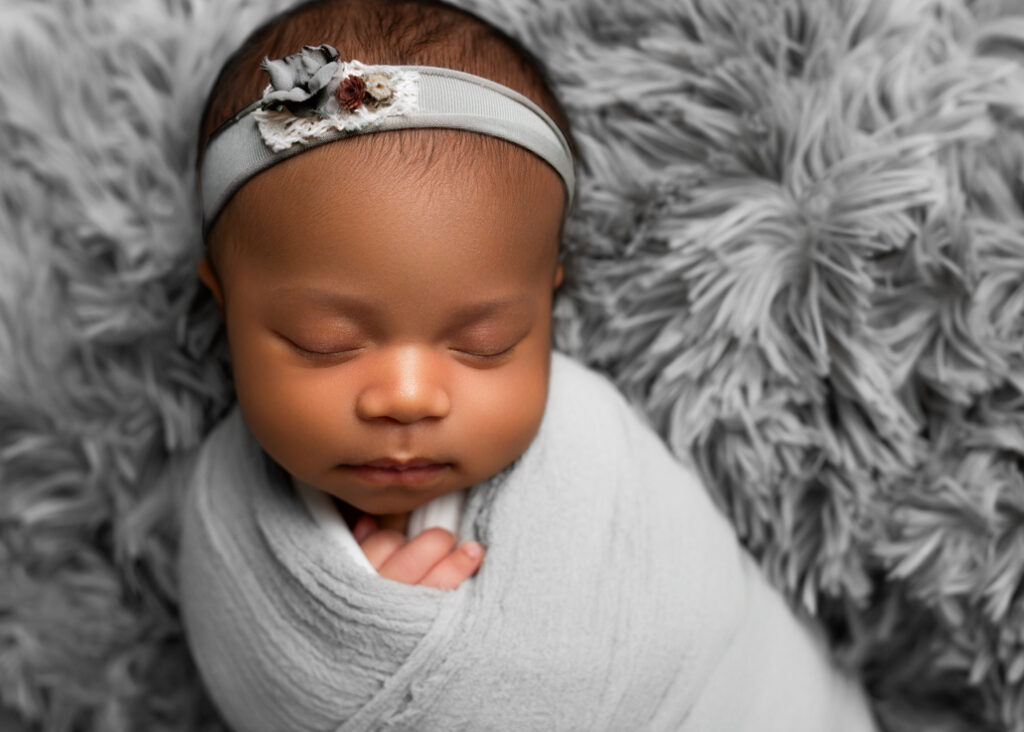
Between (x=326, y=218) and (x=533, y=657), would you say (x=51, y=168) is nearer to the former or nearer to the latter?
(x=326, y=218)

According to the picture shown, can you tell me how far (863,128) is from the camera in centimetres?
85

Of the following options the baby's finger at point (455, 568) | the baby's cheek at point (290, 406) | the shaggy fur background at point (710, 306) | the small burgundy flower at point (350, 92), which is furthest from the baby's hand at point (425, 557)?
the small burgundy flower at point (350, 92)

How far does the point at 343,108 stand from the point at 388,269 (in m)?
0.12

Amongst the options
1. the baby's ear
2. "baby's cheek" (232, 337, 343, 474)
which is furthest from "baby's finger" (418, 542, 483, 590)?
the baby's ear

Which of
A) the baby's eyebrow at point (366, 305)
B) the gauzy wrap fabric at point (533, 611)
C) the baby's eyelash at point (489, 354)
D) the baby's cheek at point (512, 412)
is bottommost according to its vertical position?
the gauzy wrap fabric at point (533, 611)

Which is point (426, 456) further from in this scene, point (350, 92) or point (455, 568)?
point (350, 92)

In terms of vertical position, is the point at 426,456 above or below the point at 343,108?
below

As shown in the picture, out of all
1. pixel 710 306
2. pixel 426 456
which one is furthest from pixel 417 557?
pixel 710 306

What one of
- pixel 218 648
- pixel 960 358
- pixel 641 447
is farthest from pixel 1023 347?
pixel 218 648

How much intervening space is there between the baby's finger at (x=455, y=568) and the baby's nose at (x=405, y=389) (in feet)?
0.46

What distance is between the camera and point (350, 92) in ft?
2.28

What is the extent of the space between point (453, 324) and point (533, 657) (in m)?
0.27

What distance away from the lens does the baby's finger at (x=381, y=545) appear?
2.70 feet

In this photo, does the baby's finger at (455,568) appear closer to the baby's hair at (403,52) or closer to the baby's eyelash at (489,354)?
the baby's eyelash at (489,354)
